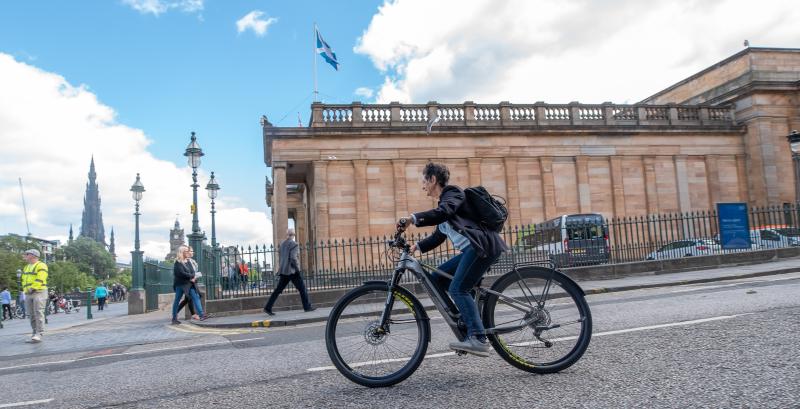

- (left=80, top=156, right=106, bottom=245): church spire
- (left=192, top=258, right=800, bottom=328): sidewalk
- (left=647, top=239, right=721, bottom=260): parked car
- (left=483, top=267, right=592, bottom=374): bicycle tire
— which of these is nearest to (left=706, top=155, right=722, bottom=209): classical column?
(left=647, top=239, right=721, bottom=260): parked car

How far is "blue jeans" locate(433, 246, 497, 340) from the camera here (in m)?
3.96

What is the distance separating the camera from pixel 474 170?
26.1m

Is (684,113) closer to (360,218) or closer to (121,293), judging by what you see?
(360,218)

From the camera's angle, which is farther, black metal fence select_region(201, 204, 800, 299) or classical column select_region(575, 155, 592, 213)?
classical column select_region(575, 155, 592, 213)

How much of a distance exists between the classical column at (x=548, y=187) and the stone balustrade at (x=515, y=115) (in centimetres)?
189

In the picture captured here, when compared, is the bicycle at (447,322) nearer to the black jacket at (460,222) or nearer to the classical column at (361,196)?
the black jacket at (460,222)

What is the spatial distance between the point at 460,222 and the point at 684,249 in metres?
16.3

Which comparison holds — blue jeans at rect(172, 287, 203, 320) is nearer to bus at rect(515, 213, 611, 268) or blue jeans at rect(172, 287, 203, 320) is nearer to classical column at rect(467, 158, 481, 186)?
bus at rect(515, 213, 611, 268)

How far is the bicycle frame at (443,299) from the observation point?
4.06 metres

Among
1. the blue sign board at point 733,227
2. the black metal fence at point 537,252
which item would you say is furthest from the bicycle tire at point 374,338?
the blue sign board at point 733,227

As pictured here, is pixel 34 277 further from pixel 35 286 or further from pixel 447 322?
pixel 447 322

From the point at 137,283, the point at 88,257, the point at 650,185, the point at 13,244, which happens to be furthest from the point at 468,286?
the point at 88,257

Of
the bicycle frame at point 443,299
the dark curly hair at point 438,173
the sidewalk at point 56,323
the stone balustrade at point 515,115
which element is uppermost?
the stone balustrade at point 515,115

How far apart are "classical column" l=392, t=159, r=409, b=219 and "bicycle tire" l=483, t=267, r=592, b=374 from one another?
68.1 ft
